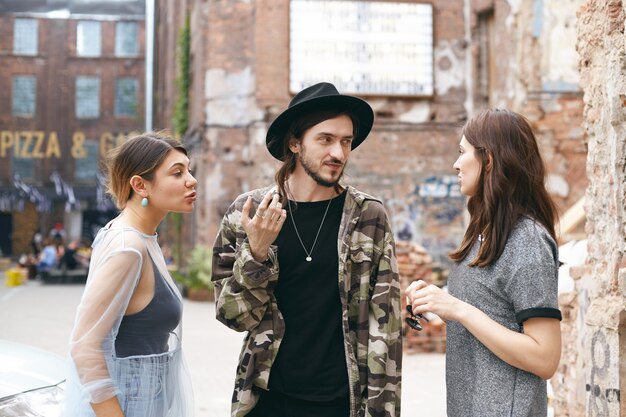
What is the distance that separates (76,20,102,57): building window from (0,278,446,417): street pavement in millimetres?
25715

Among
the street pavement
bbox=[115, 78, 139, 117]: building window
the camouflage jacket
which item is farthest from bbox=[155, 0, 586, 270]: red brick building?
bbox=[115, 78, 139, 117]: building window

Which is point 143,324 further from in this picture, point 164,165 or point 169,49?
point 169,49

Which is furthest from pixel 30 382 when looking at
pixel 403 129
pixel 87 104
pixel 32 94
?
pixel 32 94

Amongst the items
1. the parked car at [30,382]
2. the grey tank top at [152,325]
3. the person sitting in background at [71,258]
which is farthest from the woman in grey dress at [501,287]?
the person sitting in background at [71,258]

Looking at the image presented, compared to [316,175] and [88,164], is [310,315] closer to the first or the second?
[316,175]

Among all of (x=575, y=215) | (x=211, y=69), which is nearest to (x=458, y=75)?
(x=211, y=69)

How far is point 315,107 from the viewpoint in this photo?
291 cm

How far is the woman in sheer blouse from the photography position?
7.91 feet

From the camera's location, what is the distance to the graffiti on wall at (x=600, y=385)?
356 centimetres

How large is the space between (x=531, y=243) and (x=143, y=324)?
143 centimetres

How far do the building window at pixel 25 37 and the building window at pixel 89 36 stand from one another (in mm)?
2500

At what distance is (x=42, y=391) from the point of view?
3488 mm

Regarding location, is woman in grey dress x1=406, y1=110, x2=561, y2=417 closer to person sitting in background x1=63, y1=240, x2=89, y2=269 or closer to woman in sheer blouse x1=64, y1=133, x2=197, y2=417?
woman in sheer blouse x1=64, y1=133, x2=197, y2=417

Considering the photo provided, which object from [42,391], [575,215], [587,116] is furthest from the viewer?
[575,215]
